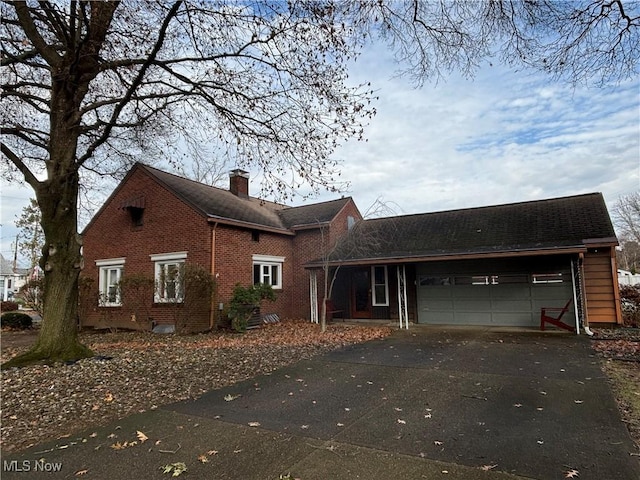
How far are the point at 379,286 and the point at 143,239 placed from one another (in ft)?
30.8

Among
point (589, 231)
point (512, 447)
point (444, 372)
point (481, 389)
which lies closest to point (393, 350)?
point (444, 372)

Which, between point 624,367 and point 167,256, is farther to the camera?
point 167,256

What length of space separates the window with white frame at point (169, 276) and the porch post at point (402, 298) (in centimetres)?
740

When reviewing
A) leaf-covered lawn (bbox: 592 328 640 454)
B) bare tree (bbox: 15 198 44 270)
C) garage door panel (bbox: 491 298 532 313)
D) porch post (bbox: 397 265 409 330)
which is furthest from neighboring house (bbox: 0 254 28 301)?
leaf-covered lawn (bbox: 592 328 640 454)

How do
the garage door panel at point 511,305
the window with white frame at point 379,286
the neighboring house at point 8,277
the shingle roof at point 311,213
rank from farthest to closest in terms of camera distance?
the neighboring house at point 8,277 → the shingle roof at point 311,213 → the window with white frame at point 379,286 → the garage door panel at point 511,305

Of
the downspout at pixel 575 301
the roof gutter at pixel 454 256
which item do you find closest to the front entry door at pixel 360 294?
the roof gutter at pixel 454 256

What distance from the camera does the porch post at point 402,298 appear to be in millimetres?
13672

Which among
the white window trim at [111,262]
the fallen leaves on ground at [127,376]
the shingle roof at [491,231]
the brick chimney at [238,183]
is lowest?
the fallen leaves on ground at [127,376]

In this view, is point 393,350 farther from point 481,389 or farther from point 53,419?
point 53,419

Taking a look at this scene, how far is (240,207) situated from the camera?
661 inches

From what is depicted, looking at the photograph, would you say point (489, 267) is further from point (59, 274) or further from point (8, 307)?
point (8, 307)

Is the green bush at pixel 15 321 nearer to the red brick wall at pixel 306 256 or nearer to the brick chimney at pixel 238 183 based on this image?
the brick chimney at pixel 238 183

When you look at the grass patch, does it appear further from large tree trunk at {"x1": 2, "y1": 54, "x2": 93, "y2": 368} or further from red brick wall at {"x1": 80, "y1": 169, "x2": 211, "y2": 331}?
red brick wall at {"x1": 80, "y1": 169, "x2": 211, "y2": 331}

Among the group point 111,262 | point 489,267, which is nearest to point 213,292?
point 111,262
